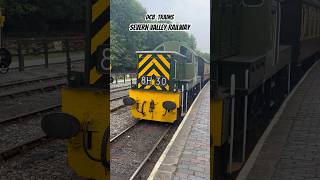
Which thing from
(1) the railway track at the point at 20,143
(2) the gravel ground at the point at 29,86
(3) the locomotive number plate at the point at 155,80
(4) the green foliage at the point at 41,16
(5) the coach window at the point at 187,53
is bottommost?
(1) the railway track at the point at 20,143

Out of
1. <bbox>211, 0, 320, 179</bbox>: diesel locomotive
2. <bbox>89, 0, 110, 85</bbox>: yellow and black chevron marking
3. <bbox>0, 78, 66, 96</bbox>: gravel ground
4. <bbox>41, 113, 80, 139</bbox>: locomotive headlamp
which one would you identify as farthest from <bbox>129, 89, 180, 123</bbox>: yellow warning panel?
<bbox>0, 78, 66, 96</bbox>: gravel ground

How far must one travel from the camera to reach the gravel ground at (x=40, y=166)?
17.0 ft

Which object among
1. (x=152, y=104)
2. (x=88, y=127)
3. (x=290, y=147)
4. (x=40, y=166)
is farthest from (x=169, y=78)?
(x=290, y=147)

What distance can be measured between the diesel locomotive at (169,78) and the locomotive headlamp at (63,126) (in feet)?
2.97

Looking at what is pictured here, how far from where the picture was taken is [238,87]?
4.59 m

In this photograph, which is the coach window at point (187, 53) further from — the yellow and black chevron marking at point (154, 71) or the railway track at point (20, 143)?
the railway track at point (20, 143)

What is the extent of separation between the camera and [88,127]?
325 cm

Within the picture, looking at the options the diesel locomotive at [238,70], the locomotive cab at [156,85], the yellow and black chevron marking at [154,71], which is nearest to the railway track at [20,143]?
the diesel locomotive at [238,70]

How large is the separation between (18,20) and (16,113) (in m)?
28.1

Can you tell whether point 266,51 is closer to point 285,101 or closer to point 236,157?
point 236,157

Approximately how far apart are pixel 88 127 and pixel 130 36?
1.32 meters

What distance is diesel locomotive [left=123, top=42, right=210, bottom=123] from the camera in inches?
85.2

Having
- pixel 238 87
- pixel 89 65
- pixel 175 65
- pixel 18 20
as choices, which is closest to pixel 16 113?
pixel 238 87

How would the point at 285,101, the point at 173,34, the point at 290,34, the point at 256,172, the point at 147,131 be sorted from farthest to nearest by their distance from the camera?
1. the point at 290,34
2. the point at 285,101
3. the point at 256,172
4. the point at 147,131
5. the point at 173,34
